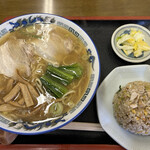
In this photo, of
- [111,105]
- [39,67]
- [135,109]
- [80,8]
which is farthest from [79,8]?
[135,109]

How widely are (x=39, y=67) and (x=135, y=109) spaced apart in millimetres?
973

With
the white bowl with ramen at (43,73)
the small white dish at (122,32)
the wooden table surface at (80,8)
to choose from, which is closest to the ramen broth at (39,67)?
the white bowl with ramen at (43,73)

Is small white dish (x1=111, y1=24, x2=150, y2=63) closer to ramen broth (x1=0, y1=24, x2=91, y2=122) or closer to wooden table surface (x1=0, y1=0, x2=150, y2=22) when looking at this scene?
wooden table surface (x1=0, y1=0, x2=150, y2=22)

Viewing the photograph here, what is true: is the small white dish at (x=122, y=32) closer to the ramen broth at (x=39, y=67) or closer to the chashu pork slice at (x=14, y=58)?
the ramen broth at (x=39, y=67)

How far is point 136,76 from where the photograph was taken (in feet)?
5.87

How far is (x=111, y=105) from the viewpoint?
1.67 m

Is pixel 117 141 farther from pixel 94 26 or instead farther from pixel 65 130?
pixel 94 26

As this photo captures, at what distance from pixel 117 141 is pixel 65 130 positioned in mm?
475

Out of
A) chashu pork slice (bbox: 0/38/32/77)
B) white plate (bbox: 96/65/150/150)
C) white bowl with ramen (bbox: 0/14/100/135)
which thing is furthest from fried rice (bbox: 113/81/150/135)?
chashu pork slice (bbox: 0/38/32/77)

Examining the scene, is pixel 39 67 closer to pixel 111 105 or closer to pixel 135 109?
pixel 111 105

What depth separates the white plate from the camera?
1405 millimetres

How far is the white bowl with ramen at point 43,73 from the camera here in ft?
4.40

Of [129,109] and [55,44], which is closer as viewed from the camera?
[129,109]

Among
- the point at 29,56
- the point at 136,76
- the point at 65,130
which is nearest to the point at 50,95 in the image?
the point at 65,130
